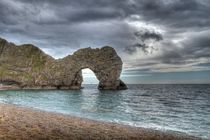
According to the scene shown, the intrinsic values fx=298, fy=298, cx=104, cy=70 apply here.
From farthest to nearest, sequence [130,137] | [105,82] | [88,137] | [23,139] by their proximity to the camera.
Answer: [105,82] → [130,137] → [88,137] → [23,139]

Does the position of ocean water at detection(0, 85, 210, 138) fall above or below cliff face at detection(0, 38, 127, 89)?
below

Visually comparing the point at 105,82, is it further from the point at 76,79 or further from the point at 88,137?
the point at 88,137

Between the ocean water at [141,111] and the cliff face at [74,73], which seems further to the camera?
the cliff face at [74,73]

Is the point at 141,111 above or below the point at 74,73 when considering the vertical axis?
below

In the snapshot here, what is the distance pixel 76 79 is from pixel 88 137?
168583 millimetres

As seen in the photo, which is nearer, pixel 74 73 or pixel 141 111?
pixel 141 111

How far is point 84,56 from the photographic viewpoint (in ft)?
614

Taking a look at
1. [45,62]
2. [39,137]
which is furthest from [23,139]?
[45,62]

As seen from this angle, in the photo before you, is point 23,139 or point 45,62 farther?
point 45,62

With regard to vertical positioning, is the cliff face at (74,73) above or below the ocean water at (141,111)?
above

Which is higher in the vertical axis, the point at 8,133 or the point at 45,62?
the point at 45,62

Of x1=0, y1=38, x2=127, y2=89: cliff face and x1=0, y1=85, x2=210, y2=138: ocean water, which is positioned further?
x1=0, y1=38, x2=127, y2=89: cliff face

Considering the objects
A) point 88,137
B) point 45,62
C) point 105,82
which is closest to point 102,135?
point 88,137

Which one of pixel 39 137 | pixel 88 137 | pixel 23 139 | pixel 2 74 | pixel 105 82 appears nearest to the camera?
pixel 23 139
